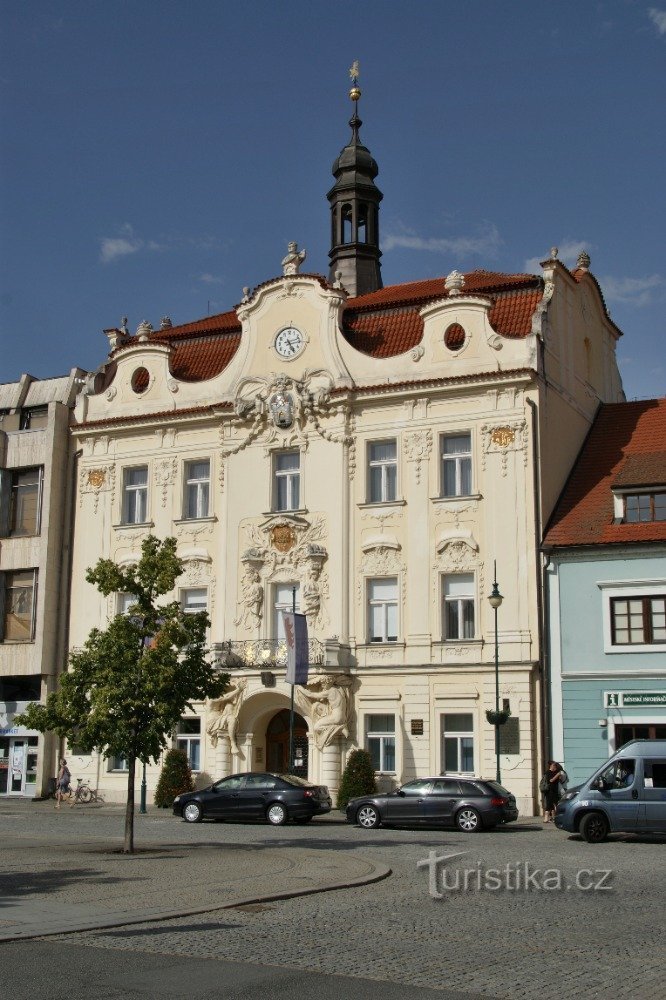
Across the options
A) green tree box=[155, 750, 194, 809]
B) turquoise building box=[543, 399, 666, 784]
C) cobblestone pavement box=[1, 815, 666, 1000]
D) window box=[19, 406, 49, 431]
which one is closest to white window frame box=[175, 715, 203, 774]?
green tree box=[155, 750, 194, 809]

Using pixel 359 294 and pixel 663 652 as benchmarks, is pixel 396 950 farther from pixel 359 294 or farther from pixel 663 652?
pixel 359 294

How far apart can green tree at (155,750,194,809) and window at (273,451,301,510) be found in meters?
8.48

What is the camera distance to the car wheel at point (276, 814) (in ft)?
96.6

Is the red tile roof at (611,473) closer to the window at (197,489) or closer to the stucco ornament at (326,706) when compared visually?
the stucco ornament at (326,706)

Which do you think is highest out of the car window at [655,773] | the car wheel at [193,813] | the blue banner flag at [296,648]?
the blue banner flag at [296,648]

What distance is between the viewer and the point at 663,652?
32.3 m

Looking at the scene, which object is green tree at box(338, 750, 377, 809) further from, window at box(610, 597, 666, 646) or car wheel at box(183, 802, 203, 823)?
window at box(610, 597, 666, 646)

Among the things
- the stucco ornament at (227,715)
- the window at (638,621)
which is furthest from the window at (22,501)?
the window at (638,621)

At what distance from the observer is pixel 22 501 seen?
141 feet

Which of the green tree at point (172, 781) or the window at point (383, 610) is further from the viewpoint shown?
the window at point (383, 610)

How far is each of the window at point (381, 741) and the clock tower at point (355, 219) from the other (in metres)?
17.6

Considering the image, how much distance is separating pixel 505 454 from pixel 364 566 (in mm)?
5498

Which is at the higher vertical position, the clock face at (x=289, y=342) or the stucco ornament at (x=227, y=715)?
the clock face at (x=289, y=342)

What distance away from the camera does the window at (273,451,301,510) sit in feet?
127
